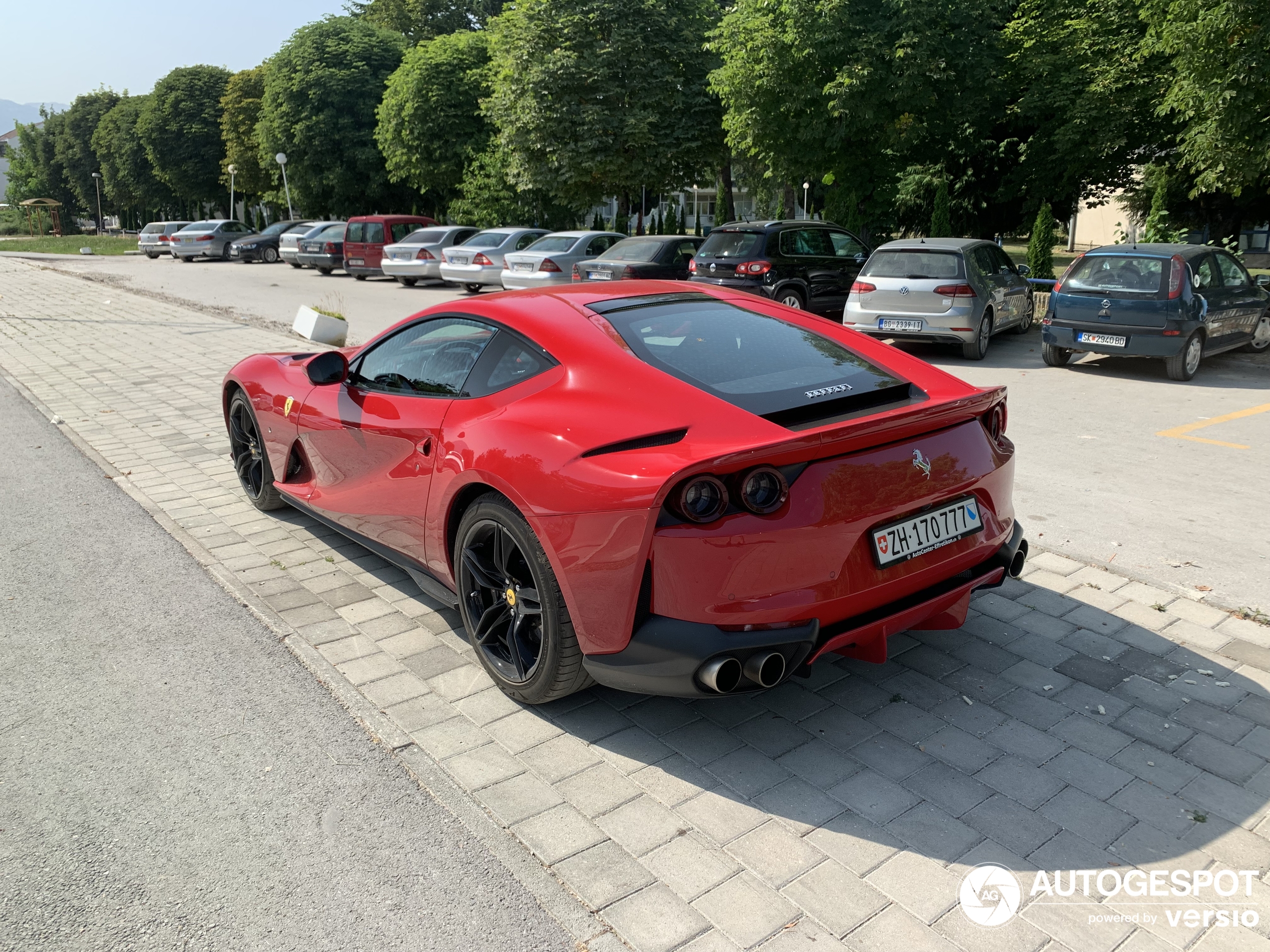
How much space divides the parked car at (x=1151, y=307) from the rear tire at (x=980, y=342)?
29.6 inches

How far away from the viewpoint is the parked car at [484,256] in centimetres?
2331

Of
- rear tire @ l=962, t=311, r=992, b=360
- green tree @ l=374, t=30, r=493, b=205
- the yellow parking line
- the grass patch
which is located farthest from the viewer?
the grass patch

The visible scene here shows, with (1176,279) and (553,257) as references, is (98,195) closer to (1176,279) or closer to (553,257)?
(553,257)

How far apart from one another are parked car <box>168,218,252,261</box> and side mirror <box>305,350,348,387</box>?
3903 centimetres

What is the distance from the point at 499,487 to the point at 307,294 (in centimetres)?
2182

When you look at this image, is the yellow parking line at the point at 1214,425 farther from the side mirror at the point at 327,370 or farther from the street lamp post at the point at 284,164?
the street lamp post at the point at 284,164

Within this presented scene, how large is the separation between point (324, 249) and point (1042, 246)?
21491 mm

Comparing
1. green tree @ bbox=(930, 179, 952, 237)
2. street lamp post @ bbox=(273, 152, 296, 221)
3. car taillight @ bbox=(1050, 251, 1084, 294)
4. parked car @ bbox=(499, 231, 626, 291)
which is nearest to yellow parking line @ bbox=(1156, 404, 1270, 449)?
car taillight @ bbox=(1050, 251, 1084, 294)

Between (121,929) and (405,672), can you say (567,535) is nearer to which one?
(405,672)

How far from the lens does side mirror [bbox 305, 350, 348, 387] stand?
4719 mm

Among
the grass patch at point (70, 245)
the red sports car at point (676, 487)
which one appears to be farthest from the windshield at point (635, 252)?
the grass patch at point (70, 245)

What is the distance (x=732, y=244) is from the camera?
14.5 meters

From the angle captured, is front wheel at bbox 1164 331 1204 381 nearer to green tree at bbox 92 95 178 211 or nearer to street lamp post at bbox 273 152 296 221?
street lamp post at bbox 273 152 296 221

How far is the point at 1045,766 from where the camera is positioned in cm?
331
